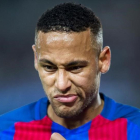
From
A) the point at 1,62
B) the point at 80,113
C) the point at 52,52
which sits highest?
the point at 1,62

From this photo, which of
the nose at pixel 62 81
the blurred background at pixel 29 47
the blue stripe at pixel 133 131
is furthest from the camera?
the blurred background at pixel 29 47

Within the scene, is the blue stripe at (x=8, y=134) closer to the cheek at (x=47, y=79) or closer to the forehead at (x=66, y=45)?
the cheek at (x=47, y=79)

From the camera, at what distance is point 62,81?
142 cm

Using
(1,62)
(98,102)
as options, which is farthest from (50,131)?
(1,62)

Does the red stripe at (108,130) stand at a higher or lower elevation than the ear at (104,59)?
lower

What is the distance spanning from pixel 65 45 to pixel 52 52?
0.07 meters

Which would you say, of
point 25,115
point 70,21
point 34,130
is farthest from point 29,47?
point 70,21

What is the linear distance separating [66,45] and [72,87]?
0.19m

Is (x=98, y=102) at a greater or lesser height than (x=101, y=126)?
greater

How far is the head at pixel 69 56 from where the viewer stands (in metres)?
1.44

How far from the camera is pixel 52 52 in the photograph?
4.76ft

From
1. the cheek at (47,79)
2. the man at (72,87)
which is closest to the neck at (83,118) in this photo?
the man at (72,87)

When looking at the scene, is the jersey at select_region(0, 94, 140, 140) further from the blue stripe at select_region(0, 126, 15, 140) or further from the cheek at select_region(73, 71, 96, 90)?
the cheek at select_region(73, 71, 96, 90)

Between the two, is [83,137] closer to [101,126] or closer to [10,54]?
[101,126]
